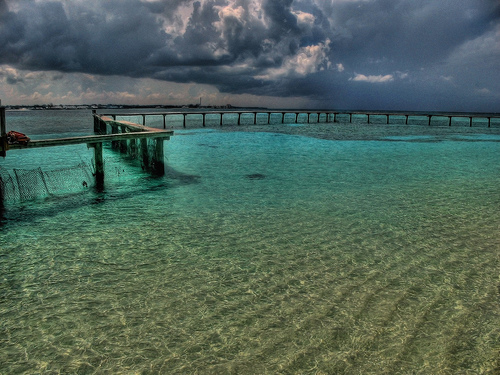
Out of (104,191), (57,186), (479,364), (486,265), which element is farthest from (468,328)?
(57,186)

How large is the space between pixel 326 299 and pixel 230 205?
4.89 metres

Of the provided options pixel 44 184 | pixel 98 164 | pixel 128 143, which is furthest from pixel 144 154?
pixel 128 143

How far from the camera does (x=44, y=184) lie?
10922 mm

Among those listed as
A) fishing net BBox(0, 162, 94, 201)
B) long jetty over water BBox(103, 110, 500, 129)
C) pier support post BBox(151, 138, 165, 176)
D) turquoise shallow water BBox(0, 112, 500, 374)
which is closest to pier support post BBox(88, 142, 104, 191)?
fishing net BBox(0, 162, 94, 201)

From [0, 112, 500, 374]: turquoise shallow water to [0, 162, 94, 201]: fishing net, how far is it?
86cm

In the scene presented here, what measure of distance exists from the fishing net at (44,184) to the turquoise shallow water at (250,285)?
86cm

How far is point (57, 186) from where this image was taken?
11.0 metres

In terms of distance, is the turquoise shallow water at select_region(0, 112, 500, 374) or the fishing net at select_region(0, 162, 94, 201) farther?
the fishing net at select_region(0, 162, 94, 201)

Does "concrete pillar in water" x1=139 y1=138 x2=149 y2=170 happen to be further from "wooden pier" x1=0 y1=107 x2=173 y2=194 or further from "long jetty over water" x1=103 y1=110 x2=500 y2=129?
"long jetty over water" x1=103 y1=110 x2=500 y2=129

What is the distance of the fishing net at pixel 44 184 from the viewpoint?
9771 mm

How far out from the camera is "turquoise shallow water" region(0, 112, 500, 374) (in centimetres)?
338

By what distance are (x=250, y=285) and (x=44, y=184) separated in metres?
9.10

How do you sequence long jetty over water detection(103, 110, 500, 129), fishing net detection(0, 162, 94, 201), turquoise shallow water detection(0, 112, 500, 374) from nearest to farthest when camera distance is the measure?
turquoise shallow water detection(0, 112, 500, 374) < fishing net detection(0, 162, 94, 201) < long jetty over water detection(103, 110, 500, 129)

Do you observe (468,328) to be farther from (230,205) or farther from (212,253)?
(230,205)
